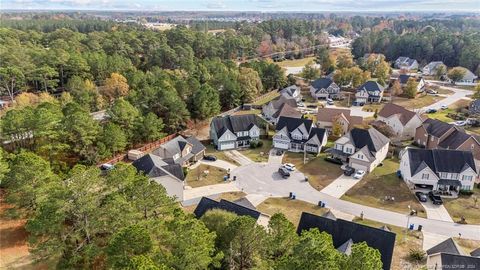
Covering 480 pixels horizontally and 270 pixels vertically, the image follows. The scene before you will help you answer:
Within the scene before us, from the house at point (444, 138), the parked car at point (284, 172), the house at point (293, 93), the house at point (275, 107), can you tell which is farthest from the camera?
the house at point (293, 93)

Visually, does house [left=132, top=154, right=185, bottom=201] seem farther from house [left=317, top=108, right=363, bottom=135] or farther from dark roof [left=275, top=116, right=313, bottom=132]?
house [left=317, top=108, right=363, bottom=135]

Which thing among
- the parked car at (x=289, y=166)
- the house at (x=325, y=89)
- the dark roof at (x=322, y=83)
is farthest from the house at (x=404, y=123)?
the dark roof at (x=322, y=83)

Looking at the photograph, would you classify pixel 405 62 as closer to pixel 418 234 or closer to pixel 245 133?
pixel 245 133

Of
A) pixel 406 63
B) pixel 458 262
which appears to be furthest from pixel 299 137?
pixel 406 63

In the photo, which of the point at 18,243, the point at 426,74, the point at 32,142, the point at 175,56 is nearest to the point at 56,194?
the point at 18,243

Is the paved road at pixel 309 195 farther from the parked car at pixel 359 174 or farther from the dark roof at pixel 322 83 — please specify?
the dark roof at pixel 322 83

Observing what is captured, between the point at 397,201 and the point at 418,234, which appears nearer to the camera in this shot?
the point at 418,234
